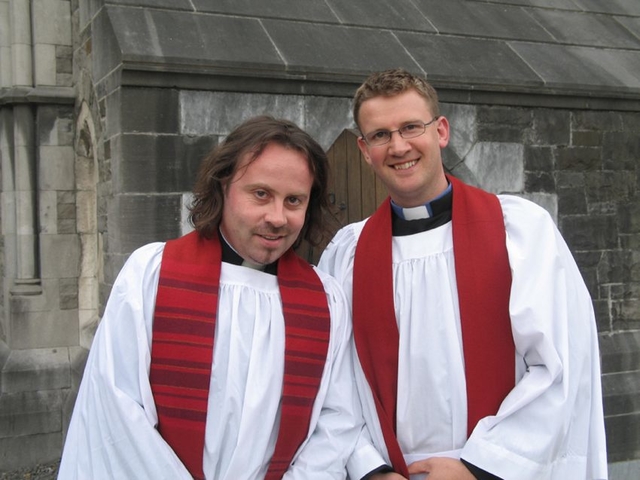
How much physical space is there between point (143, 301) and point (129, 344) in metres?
0.13

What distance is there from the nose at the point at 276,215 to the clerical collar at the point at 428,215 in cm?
52

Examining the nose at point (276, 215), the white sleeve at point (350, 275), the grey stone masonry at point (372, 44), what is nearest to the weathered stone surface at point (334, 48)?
the grey stone masonry at point (372, 44)

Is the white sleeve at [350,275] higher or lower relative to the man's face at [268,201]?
lower

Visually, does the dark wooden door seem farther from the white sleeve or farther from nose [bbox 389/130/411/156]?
nose [bbox 389/130/411/156]

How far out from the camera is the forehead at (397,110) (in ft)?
7.50

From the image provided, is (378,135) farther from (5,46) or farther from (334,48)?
(5,46)

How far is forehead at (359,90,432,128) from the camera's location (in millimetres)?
2287

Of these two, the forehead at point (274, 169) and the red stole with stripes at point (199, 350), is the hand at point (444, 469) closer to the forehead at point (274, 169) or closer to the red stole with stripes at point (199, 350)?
the red stole with stripes at point (199, 350)

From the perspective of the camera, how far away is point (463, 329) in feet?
7.32

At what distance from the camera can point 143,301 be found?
2.07 meters

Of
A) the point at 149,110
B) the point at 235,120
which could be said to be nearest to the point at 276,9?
the point at 235,120

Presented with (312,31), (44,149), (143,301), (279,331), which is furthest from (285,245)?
(44,149)

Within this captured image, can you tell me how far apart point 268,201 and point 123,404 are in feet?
2.31

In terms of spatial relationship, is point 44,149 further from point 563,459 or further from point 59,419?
point 563,459
